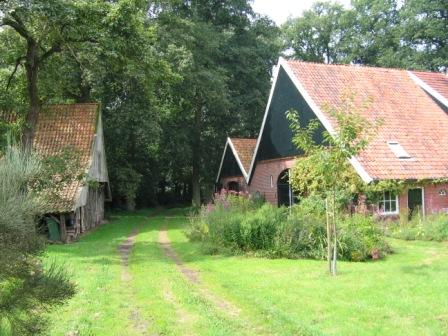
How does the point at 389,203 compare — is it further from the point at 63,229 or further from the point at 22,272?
the point at 22,272

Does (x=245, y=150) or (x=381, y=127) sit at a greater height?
(x=381, y=127)

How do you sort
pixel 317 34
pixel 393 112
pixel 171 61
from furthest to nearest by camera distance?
pixel 317 34, pixel 171 61, pixel 393 112

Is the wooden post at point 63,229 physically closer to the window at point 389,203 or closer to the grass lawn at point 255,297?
the grass lawn at point 255,297

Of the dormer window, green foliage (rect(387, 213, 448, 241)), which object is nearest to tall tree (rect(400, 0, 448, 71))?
the dormer window

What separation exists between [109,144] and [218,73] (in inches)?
348

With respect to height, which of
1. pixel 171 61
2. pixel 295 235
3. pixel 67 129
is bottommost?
pixel 295 235

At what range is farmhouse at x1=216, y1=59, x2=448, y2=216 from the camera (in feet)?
71.6

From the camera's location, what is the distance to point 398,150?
2272 centimetres

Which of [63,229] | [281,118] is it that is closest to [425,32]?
[281,118]

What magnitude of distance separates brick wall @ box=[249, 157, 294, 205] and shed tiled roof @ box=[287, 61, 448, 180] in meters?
4.24

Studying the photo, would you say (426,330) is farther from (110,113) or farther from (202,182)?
(202,182)

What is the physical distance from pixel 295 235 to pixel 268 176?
495 inches

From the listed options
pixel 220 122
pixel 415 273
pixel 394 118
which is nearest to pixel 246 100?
pixel 220 122

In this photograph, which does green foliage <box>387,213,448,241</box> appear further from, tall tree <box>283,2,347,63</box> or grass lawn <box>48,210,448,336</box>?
tall tree <box>283,2,347,63</box>
